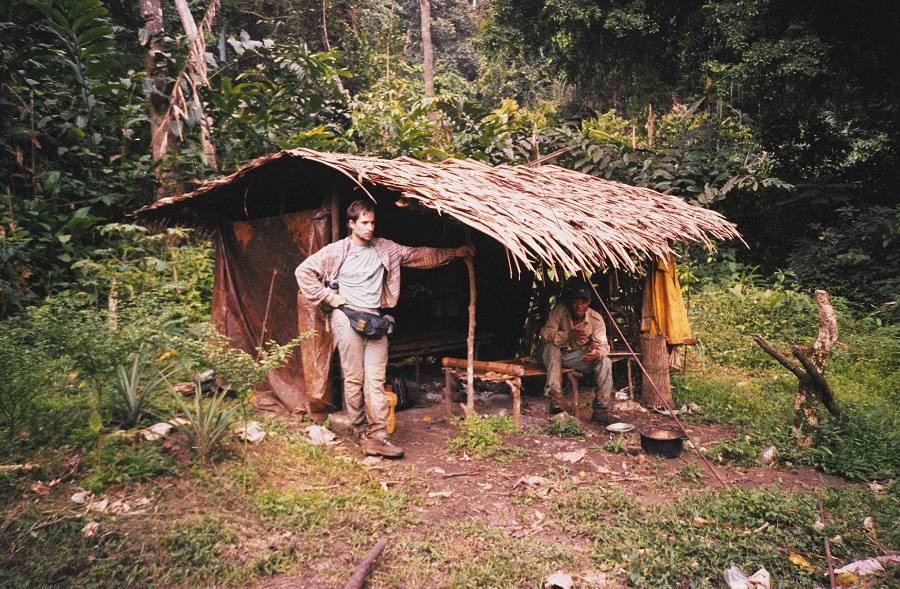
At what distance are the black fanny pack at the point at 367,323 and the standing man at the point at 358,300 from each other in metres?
0.03

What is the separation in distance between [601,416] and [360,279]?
3.00 m

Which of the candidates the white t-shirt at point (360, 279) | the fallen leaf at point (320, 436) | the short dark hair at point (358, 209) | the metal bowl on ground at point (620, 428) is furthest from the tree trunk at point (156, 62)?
the metal bowl on ground at point (620, 428)

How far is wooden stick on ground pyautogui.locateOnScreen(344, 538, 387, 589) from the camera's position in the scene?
127 inches

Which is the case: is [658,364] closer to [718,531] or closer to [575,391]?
[575,391]

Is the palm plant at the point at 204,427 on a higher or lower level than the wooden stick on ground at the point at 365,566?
higher

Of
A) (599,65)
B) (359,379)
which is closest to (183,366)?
(359,379)

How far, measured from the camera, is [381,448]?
5176mm

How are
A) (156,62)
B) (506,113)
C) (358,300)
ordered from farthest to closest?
(506,113), (156,62), (358,300)

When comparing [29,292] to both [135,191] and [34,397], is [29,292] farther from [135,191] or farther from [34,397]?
[34,397]

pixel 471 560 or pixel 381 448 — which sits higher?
pixel 381 448

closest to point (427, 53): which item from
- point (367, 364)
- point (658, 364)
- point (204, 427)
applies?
point (658, 364)

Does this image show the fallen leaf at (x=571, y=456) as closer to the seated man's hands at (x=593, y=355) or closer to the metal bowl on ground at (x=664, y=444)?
the metal bowl on ground at (x=664, y=444)

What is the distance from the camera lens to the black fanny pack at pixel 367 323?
514 cm

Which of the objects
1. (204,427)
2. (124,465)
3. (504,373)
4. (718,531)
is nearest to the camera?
(718,531)
